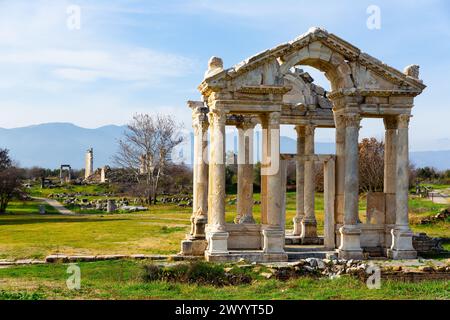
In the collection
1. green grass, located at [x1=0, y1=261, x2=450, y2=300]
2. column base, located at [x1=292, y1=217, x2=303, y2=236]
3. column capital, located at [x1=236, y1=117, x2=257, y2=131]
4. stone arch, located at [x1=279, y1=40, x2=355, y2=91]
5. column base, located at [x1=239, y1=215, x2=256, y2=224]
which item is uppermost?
stone arch, located at [x1=279, y1=40, x2=355, y2=91]

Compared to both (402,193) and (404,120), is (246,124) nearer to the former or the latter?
(404,120)

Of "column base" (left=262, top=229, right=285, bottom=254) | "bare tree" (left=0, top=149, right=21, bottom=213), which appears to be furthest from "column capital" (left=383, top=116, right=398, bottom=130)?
"bare tree" (left=0, top=149, right=21, bottom=213)

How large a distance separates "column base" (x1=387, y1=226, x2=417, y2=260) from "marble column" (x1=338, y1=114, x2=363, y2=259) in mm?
1316

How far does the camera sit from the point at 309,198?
2506cm

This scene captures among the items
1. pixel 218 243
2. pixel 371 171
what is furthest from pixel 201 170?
pixel 371 171

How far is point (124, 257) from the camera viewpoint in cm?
1988

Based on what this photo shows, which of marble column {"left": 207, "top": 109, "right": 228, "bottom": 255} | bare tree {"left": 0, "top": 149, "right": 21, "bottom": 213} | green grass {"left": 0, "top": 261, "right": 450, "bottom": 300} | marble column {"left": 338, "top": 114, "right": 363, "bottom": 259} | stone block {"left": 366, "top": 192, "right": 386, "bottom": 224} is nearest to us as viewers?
green grass {"left": 0, "top": 261, "right": 450, "bottom": 300}

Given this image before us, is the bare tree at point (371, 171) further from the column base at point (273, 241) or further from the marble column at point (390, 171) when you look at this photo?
the column base at point (273, 241)

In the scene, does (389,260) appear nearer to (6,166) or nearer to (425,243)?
(425,243)

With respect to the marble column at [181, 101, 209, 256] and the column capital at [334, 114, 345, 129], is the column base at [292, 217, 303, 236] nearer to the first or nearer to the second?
the marble column at [181, 101, 209, 256]

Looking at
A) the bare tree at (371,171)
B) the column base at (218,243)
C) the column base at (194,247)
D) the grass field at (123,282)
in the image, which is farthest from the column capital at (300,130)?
the bare tree at (371,171)

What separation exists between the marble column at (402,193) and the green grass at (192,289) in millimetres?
4645

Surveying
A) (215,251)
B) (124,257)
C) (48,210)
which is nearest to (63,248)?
(124,257)

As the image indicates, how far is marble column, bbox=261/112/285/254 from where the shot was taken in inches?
769
